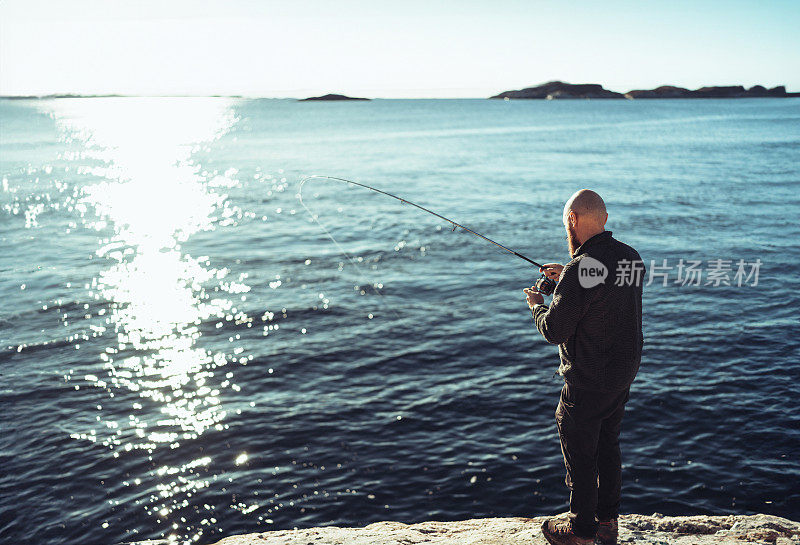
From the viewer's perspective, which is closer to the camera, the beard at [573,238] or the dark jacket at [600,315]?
the dark jacket at [600,315]

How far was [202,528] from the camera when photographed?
7582 mm

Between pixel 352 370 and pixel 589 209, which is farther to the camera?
pixel 352 370

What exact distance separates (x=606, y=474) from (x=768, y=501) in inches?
174

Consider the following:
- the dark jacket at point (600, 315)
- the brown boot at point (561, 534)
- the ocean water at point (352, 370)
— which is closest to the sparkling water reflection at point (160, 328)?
the ocean water at point (352, 370)

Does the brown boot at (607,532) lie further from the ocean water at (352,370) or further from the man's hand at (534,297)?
the ocean water at (352,370)

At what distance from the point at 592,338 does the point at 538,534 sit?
2014 millimetres

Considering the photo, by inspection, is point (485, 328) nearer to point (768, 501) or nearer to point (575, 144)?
point (768, 501)

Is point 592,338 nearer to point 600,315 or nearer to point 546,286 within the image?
point 600,315

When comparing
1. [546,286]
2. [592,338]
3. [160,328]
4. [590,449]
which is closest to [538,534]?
[590,449]

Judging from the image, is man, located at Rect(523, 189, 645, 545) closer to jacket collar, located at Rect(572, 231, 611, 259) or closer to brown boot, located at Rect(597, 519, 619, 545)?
jacket collar, located at Rect(572, 231, 611, 259)

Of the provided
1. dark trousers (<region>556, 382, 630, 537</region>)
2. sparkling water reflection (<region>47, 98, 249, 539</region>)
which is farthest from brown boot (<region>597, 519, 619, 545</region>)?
sparkling water reflection (<region>47, 98, 249, 539</region>)

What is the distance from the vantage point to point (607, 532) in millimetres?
4930

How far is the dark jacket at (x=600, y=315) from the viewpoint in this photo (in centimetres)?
423

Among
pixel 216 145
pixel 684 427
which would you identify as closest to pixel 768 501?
pixel 684 427
